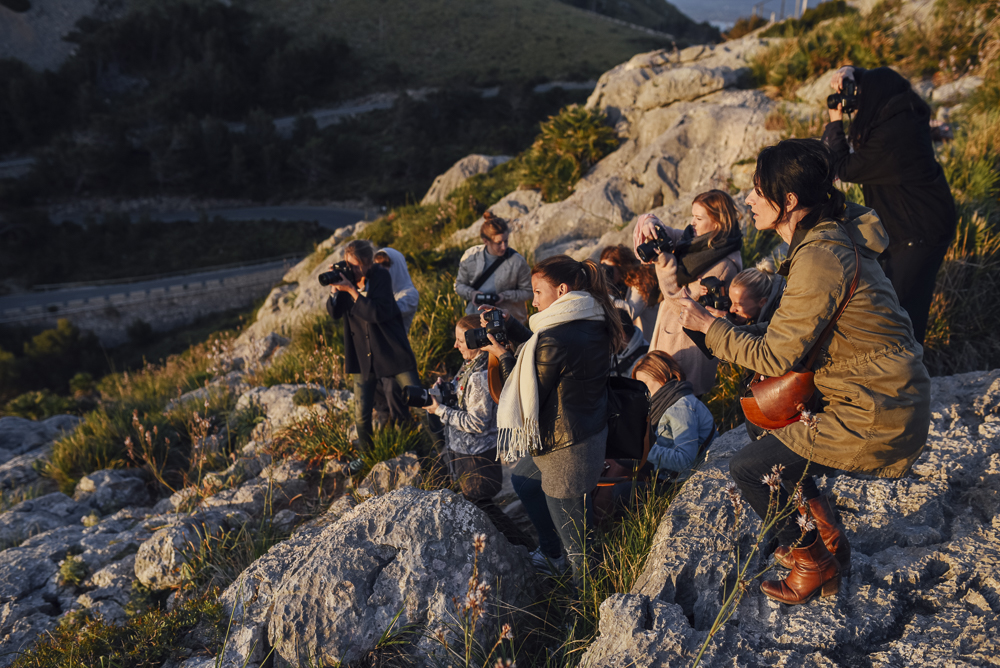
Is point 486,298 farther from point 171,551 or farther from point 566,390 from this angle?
point 171,551

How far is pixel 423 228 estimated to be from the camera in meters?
12.5

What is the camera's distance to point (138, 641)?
299cm

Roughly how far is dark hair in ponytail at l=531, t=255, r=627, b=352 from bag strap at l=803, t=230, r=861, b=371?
872 mm

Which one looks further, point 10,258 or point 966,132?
point 10,258

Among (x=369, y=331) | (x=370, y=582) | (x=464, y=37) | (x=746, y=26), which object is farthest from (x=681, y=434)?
(x=464, y=37)

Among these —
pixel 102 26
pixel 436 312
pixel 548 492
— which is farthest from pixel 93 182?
pixel 548 492

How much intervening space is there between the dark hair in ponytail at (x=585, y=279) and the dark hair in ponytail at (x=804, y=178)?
0.89 meters

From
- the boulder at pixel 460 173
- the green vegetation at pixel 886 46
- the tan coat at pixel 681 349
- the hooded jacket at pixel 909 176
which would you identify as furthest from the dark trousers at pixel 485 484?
Result: the boulder at pixel 460 173

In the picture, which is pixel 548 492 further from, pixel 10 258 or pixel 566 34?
pixel 566 34

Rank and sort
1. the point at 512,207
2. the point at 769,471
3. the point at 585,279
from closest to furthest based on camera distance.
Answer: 1. the point at 769,471
2. the point at 585,279
3. the point at 512,207

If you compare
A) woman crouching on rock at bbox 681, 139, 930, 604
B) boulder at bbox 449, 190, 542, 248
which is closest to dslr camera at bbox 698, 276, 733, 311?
woman crouching on rock at bbox 681, 139, 930, 604

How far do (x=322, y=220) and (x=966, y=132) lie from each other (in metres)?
36.3

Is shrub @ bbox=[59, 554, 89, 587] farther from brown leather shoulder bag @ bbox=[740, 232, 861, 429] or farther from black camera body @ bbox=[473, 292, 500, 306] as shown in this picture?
brown leather shoulder bag @ bbox=[740, 232, 861, 429]

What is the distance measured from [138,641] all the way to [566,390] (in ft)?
8.71
